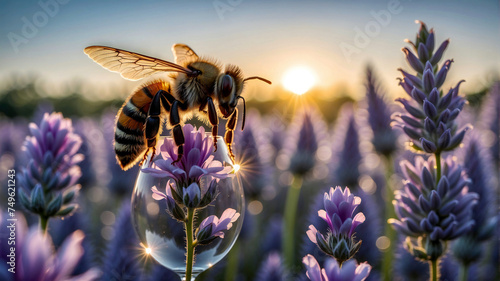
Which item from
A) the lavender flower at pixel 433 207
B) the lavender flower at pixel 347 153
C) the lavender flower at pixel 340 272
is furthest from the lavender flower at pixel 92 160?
the lavender flower at pixel 340 272

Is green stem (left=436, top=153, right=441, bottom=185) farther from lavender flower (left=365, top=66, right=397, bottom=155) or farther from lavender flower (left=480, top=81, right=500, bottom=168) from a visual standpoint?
lavender flower (left=480, top=81, right=500, bottom=168)

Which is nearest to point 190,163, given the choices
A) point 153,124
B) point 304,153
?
point 153,124

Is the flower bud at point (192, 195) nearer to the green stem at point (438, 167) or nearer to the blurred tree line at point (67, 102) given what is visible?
the green stem at point (438, 167)

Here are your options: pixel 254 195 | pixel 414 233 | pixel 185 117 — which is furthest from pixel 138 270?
pixel 254 195

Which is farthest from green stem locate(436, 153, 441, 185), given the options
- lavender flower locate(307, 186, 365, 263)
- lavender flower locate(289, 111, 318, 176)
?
lavender flower locate(289, 111, 318, 176)

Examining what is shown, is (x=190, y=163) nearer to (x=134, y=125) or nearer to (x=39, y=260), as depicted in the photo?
(x=39, y=260)

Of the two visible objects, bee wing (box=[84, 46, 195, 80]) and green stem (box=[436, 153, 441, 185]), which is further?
bee wing (box=[84, 46, 195, 80])

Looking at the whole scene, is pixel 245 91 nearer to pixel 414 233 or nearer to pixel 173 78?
pixel 173 78
